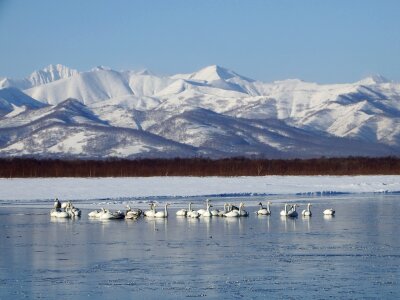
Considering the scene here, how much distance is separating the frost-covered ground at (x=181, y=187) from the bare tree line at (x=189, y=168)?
7.56 meters

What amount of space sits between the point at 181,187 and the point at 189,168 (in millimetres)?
17227

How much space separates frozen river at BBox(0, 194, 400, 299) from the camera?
15.9m

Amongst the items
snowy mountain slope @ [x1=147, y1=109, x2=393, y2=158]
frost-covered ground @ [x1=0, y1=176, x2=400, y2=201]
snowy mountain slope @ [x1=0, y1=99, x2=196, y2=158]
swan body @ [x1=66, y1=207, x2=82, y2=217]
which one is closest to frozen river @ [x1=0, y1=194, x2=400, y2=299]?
swan body @ [x1=66, y1=207, x2=82, y2=217]

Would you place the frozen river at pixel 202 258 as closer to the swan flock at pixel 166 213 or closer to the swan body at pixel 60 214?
the swan flock at pixel 166 213

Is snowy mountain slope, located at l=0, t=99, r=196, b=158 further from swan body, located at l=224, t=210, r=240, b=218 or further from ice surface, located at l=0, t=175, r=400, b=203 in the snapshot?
swan body, located at l=224, t=210, r=240, b=218

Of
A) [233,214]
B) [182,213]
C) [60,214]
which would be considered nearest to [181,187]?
[182,213]

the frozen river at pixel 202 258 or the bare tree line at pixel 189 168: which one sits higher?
the bare tree line at pixel 189 168

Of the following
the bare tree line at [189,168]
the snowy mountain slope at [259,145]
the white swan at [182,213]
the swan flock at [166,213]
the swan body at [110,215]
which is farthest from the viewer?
the snowy mountain slope at [259,145]

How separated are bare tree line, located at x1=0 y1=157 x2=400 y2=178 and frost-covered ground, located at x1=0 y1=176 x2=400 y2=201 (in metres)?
7.56

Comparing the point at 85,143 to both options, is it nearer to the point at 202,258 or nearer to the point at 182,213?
the point at 182,213

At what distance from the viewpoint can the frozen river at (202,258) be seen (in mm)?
15891

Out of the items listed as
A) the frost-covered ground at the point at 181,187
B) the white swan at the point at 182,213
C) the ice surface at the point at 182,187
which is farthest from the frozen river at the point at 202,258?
the ice surface at the point at 182,187

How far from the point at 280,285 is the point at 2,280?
183 inches

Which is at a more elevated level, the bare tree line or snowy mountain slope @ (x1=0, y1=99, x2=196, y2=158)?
snowy mountain slope @ (x1=0, y1=99, x2=196, y2=158)
